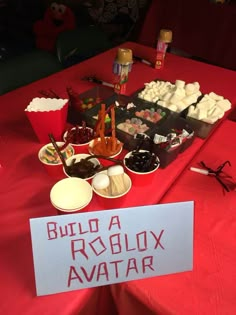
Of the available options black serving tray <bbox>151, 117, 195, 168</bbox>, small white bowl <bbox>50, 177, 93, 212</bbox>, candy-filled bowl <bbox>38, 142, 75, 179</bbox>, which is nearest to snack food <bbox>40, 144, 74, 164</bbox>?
candy-filled bowl <bbox>38, 142, 75, 179</bbox>

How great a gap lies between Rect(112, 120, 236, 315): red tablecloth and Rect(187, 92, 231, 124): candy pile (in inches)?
9.9

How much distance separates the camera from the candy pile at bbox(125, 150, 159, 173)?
0.78 metres

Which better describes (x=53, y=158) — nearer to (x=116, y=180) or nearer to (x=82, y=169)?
(x=82, y=169)

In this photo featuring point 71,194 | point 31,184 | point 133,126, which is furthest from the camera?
point 133,126

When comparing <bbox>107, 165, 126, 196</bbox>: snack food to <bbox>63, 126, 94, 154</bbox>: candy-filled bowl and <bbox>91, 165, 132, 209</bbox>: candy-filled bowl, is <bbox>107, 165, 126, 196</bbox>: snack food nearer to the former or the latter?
<bbox>91, 165, 132, 209</bbox>: candy-filled bowl

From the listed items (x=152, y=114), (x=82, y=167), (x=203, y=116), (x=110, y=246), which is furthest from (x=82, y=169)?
(x=203, y=116)

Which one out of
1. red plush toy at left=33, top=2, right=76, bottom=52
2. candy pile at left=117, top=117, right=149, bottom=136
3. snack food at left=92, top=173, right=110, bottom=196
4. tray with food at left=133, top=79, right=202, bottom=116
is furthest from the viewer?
red plush toy at left=33, top=2, right=76, bottom=52

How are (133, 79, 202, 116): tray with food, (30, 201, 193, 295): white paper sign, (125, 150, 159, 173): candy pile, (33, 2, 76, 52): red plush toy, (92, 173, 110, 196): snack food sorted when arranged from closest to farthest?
(30, 201, 193, 295): white paper sign, (92, 173, 110, 196): snack food, (125, 150, 159, 173): candy pile, (133, 79, 202, 116): tray with food, (33, 2, 76, 52): red plush toy

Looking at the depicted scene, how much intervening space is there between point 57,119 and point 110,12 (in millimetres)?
2483

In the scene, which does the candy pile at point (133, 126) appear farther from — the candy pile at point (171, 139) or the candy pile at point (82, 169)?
the candy pile at point (82, 169)

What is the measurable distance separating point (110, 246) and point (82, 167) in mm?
237

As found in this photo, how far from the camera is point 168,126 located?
3.15 ft

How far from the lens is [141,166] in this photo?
78 centimetres

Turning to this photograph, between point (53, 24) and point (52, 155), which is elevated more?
point (52, 155)
